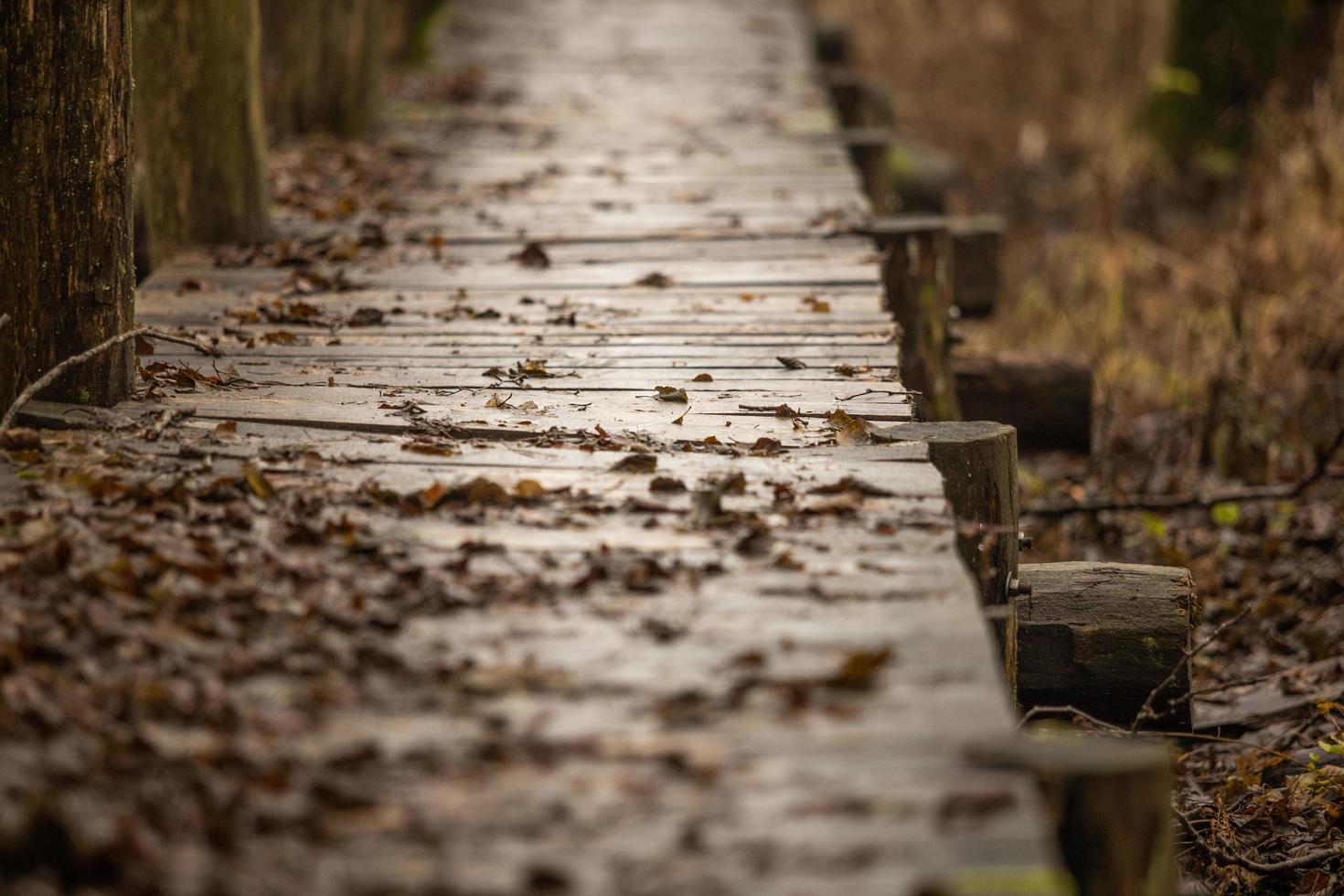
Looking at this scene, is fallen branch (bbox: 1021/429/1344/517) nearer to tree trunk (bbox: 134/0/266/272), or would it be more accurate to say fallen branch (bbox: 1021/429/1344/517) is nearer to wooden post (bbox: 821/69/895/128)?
tree trunk (bbox: 134/0/266/272)

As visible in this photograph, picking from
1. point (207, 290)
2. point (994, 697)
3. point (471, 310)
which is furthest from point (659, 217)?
point (994, 697)

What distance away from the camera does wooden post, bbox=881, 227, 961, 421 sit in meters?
5.34

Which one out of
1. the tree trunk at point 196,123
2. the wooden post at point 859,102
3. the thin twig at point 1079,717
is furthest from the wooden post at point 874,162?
the thin twig at point 1079,717

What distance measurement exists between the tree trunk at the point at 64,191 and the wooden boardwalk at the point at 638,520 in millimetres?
176

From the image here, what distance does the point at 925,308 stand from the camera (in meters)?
5.44

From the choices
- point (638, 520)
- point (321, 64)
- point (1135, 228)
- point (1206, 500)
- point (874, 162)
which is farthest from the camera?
point (1135, 228)

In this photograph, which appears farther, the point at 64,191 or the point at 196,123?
the point at 196,123

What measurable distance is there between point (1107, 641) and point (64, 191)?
113 inches

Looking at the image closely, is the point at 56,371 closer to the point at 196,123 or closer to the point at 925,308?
the point at 196,123

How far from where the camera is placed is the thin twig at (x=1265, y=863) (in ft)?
10.5

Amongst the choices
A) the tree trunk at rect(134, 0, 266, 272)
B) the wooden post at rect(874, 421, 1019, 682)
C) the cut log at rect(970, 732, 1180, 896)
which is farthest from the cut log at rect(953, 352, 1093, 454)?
the cut log at rect(970, 732, 1180, 896)

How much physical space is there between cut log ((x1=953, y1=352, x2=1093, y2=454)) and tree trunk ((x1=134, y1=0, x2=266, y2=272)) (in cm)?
312

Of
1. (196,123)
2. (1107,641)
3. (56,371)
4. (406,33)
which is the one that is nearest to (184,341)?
(56,371)

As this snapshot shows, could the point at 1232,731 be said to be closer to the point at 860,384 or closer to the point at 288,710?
the point at 860,384
